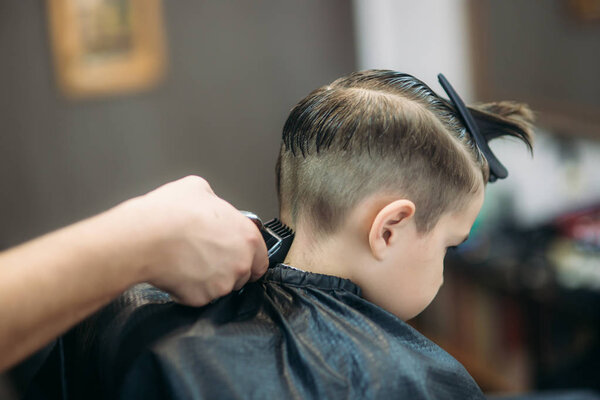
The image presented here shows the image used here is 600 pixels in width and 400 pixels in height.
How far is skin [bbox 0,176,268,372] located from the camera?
0.62 metres

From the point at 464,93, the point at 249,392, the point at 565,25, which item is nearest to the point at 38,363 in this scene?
the point at 249,392

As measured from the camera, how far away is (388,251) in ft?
3.01

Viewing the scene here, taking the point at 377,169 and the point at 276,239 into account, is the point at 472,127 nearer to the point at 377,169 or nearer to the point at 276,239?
the point at 377,169

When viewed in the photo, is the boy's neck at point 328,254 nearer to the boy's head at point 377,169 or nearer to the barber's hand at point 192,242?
the boy's head at point 377,169

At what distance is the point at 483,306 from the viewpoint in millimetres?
→ 2801

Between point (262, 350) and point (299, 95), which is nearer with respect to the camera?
point (262, 350)

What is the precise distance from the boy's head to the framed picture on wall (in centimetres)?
273

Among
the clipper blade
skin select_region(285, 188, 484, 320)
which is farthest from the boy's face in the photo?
the clipper blade

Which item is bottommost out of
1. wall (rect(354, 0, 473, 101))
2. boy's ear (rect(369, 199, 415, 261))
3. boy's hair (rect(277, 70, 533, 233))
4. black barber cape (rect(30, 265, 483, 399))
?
black barber cape (rect(30, 265, 483, 399))

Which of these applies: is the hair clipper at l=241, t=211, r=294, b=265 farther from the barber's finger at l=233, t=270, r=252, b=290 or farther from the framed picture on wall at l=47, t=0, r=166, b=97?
the framed picture on wall at l=47, t=0, r=166, b=97

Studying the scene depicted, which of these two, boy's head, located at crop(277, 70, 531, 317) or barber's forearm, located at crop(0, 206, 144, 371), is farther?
boy's head, located at crop(277, 70, 531, 317)

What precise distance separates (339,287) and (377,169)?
0.65 ft

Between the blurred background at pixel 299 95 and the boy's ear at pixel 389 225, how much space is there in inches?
57.3

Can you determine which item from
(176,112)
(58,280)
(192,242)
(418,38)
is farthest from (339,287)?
(176,112)
